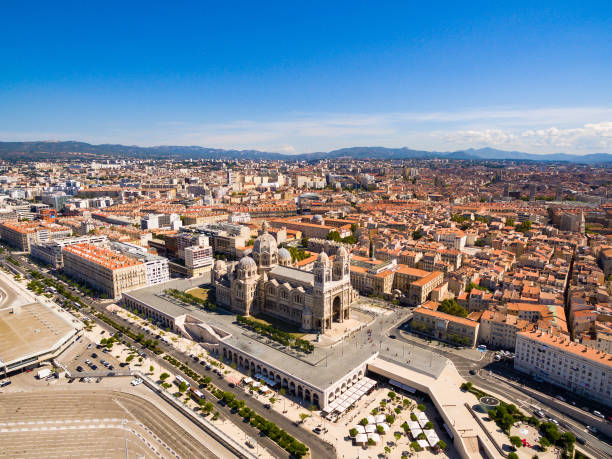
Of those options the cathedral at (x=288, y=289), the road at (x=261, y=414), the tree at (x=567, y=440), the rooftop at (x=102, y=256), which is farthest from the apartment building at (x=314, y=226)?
the tree at (x=567, y=440)

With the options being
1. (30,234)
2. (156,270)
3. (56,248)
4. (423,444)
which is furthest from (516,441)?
(30,234)

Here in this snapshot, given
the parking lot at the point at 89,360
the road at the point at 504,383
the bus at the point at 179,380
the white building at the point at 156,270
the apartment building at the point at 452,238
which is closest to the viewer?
the road at the point at 504,383

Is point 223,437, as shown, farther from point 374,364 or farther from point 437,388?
point 437,388

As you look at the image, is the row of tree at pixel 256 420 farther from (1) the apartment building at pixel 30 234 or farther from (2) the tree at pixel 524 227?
(2) the tree at pixel 524 227

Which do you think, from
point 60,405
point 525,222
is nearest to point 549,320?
point 60,405

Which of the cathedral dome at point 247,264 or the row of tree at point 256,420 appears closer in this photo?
the row of tree at point 256,420

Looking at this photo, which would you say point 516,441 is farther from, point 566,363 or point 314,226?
point 314,226

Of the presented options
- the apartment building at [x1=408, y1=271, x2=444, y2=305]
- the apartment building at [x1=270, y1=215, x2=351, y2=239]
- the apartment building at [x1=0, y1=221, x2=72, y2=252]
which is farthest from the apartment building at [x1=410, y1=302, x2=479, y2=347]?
the apartment building at [x1=0, y1=221, x2=72, y2=252]
